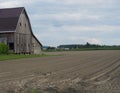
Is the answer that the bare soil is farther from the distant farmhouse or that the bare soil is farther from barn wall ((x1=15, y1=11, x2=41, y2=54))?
barn wall ((x1=15, y1=11, x2=41, y2=54))

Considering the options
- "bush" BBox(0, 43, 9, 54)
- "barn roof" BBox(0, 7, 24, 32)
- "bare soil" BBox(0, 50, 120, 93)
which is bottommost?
"bare soil" BBox(0, 50, 120, 93)

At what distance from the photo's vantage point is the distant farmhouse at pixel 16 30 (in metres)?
59.9

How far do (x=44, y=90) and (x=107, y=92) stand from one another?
2.30m

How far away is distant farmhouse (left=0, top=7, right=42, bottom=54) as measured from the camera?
59875 mm

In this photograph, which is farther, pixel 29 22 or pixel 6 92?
pixel 29 22

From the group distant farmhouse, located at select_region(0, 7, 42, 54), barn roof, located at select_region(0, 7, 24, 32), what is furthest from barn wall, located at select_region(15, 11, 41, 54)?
barn roof, located at select_region(0, 7, 24, 32)

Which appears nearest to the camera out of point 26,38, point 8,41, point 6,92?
point 6,92

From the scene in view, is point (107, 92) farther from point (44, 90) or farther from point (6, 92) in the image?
point (6, 92)

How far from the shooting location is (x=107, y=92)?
1485 centimetres

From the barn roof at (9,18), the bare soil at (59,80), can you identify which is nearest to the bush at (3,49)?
the barn roof at (9,18)

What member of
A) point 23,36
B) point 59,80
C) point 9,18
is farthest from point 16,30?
point 59,80

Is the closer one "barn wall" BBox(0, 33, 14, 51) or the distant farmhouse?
"barn wall" BBox(0, 33, 14, 51)

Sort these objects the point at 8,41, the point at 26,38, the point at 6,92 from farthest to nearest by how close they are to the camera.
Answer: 1. the point at 26,38
2. the point at 8,41
3. the point at 6,92

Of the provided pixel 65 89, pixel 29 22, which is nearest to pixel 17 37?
pixel 29 22
